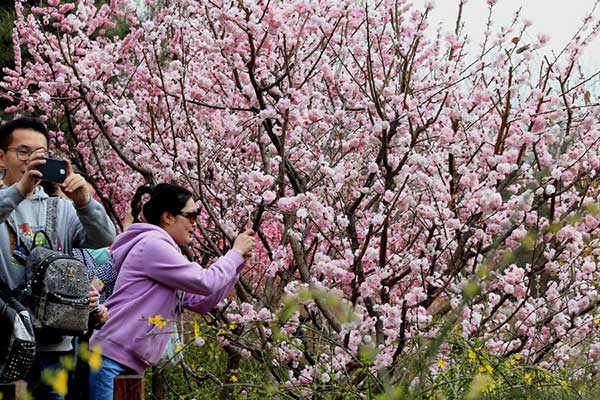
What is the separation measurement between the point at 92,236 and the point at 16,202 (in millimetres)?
398

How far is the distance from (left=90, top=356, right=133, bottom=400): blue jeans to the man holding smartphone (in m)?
0.28

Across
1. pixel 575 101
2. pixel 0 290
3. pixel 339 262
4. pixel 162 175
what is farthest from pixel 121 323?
pixel 575 101

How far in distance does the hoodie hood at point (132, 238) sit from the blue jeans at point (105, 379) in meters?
0.44

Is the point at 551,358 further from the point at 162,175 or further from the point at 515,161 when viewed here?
the point at 162,175

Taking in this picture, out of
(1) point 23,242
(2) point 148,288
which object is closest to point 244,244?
(2) point 148,288

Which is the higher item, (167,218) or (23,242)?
(167,218)

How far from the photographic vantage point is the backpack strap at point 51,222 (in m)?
3.26

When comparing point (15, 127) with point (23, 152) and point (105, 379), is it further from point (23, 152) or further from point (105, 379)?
point (105, 379)

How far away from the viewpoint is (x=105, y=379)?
3.49m

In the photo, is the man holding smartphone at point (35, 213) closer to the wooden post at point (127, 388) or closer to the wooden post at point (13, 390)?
the wooden post at point (127, 388)

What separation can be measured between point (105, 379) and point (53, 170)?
35.9 inches

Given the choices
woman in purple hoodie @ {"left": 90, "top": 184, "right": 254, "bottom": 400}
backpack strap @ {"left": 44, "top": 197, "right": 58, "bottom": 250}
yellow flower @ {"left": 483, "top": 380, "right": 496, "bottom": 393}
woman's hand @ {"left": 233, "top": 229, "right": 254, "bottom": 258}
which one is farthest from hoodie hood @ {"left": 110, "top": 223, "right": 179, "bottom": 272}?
yellow flower @ {"left": 483, "top": 380, "right": 496, "bottom": 393}

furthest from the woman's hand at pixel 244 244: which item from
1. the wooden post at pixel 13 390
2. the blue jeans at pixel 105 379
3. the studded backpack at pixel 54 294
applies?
the wooden post at pixel 13 390

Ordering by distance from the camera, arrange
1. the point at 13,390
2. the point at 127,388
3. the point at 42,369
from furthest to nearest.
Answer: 1. the point at 42,369
2. the point at 127,388
3. the point at 13,390
